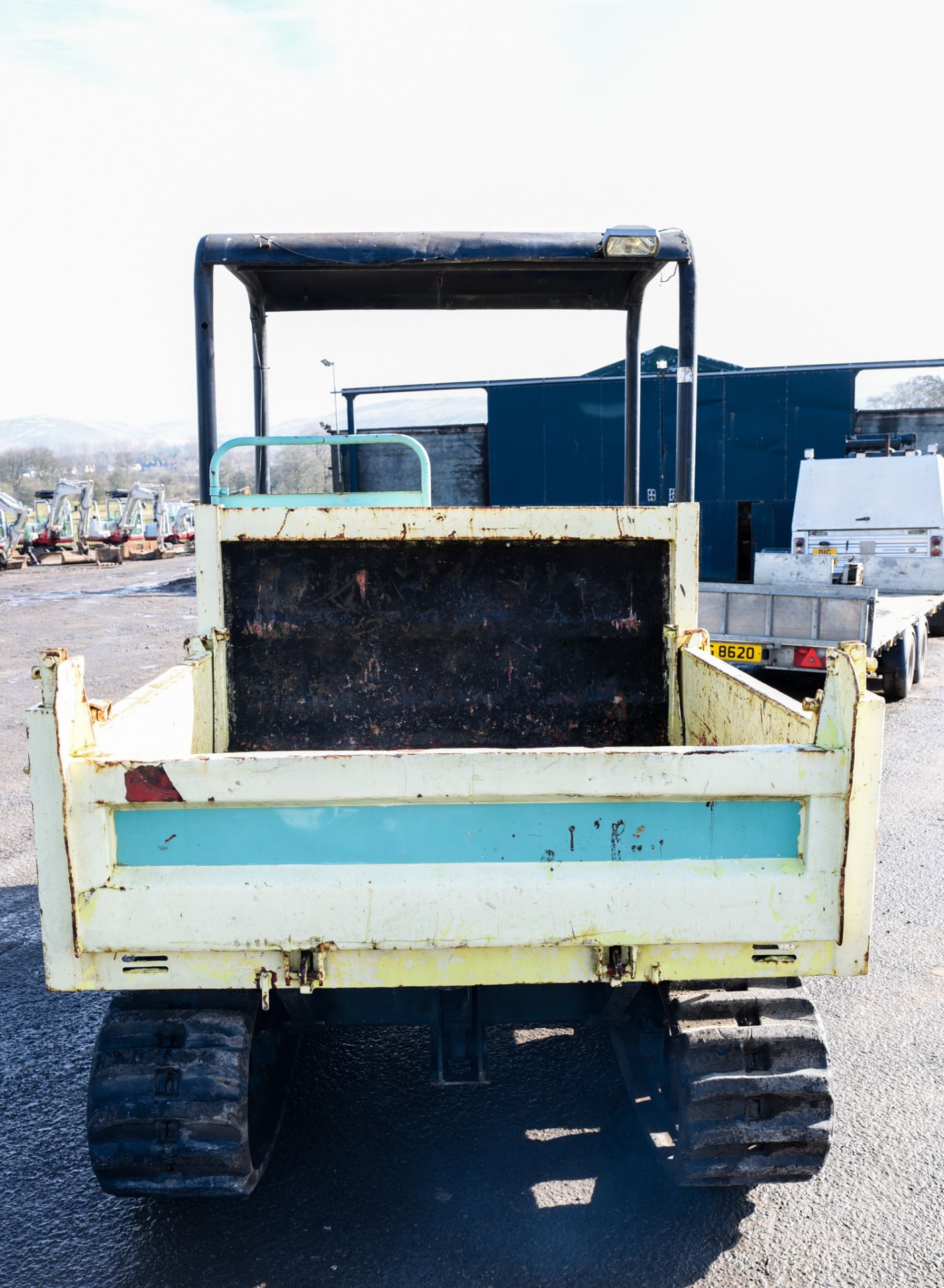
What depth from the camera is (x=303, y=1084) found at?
345cm

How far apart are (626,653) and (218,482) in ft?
6.05

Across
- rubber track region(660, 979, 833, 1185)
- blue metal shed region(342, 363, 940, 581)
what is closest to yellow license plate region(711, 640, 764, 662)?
rubber track region(660, 979, 833, 1185)

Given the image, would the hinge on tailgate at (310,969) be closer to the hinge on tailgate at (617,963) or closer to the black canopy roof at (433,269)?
the hinge on tailgate at (617,963)

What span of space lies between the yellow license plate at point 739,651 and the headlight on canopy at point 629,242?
516 cm

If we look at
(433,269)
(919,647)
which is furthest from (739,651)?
(433,269)

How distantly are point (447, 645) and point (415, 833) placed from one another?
1.86 meters

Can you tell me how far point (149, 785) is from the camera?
2.25 metres

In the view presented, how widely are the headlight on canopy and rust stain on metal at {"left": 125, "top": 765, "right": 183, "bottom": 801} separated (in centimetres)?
238

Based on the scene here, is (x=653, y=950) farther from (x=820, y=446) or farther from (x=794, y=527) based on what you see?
(x=820, y=446)

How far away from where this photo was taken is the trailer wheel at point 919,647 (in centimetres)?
1024

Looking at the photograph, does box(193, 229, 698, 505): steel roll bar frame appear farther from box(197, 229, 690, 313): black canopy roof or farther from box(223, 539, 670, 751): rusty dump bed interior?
box(223, 539, 670, 751): rusty dump bed interior

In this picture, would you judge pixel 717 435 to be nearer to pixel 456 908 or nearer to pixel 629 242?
pixel 629 242

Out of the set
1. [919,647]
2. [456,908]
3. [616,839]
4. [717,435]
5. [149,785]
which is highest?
[717,435]

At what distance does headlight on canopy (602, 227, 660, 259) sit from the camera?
3463 mm
